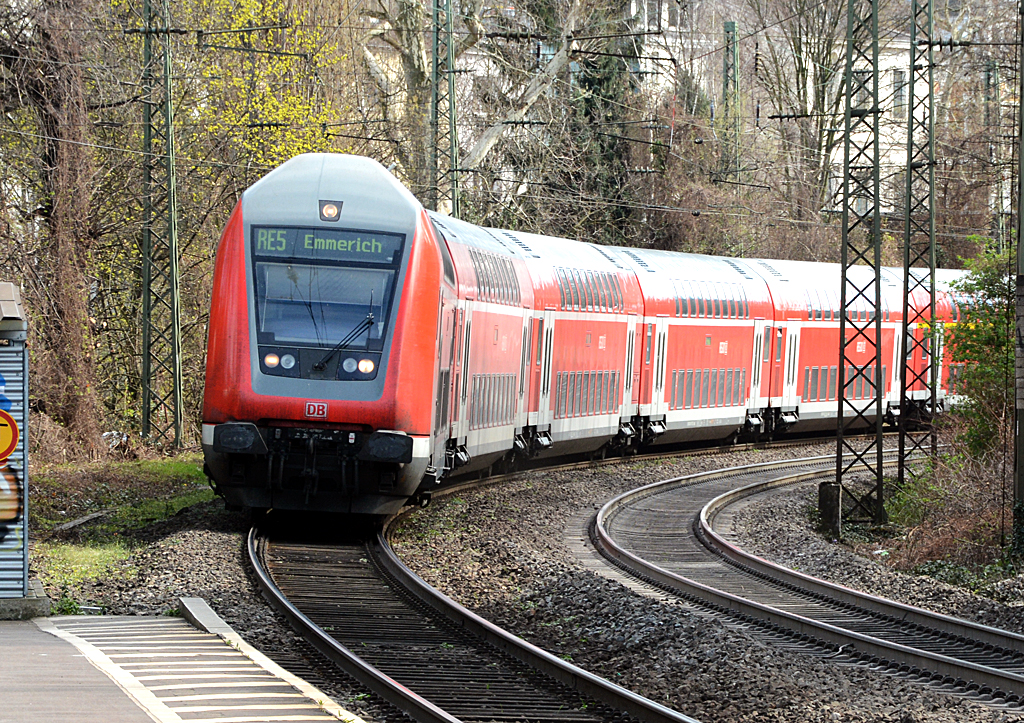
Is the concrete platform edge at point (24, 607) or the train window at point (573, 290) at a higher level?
the train window at point (573, 290)

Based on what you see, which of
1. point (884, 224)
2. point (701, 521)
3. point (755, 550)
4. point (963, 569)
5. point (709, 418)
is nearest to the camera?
point (963, 569)

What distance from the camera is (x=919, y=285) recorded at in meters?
34.3

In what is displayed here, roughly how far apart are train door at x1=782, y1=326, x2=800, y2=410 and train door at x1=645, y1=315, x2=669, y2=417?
538 centimetres

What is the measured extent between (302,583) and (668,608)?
3242 millimetres

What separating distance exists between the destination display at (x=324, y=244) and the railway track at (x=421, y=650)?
2958 mm

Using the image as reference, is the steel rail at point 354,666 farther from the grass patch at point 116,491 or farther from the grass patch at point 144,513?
the grass patch at point 116,491

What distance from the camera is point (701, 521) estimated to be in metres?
20.5

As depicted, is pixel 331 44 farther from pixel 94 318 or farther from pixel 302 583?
pixel 302 583

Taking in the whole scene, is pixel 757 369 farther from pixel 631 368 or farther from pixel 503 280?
pixel 503 280

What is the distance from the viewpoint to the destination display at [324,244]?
600 inches

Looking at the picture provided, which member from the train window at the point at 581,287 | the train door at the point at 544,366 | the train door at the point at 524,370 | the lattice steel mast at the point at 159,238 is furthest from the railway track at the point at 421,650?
the lattice steel mast at the point at 159,238

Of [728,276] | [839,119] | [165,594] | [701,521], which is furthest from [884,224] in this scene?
[165,594]

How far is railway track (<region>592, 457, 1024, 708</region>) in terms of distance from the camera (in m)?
11.1

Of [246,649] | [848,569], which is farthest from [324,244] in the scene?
[848,569]
